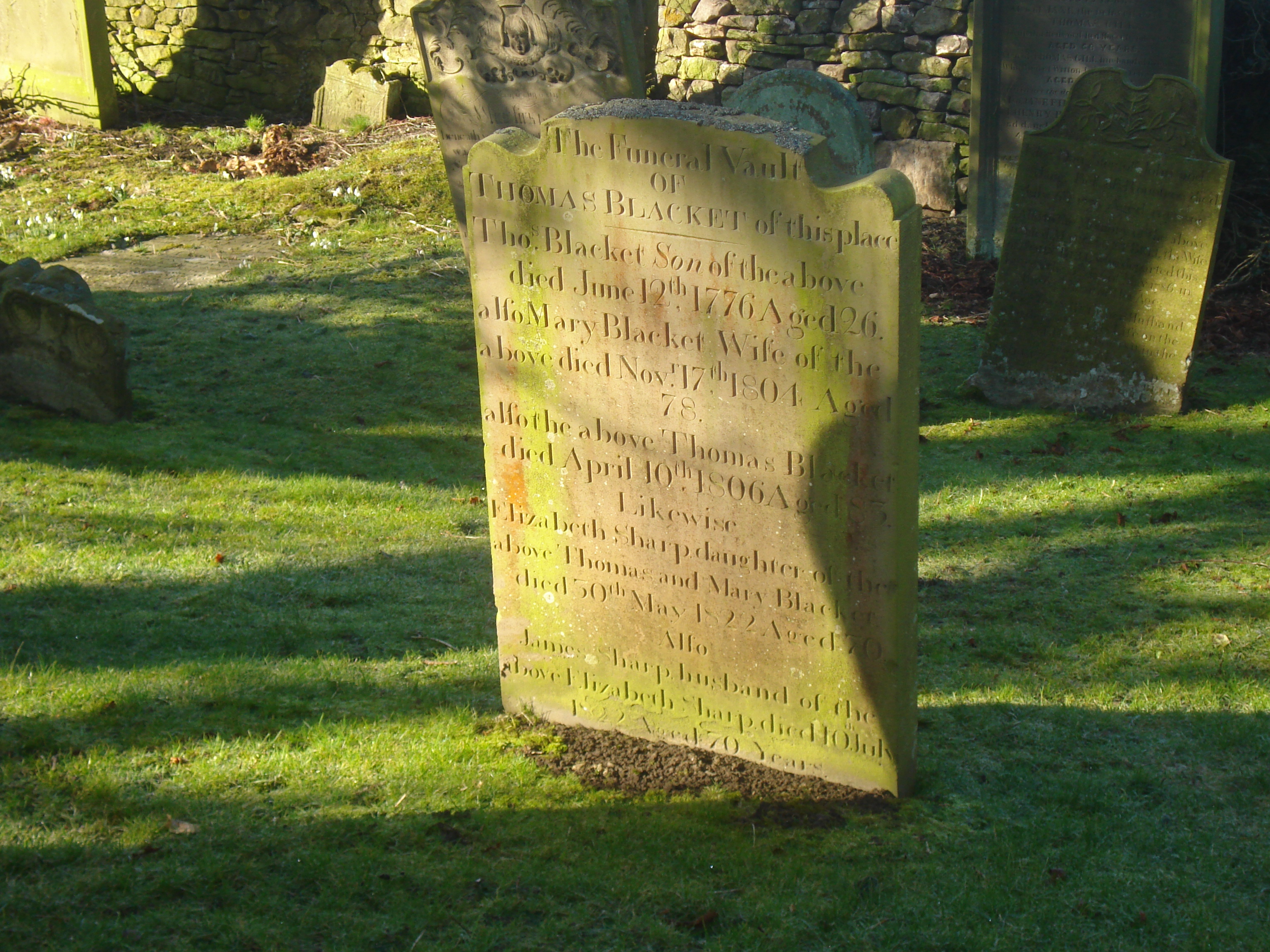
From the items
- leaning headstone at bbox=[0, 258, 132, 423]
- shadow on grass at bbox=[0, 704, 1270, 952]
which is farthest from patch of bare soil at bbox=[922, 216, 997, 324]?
shadow on grass at bbox=[0, 704, 1270, 952]

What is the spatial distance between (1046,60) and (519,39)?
4.68 m

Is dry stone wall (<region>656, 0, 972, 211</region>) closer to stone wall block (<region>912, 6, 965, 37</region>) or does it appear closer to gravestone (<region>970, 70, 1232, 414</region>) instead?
stone wall block (<region>912, 6, 965, 37</region>)

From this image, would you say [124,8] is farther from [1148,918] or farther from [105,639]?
[1148,918]

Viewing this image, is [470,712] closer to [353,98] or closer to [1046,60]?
[1046,60]

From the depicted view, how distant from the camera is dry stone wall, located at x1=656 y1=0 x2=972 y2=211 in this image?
1116cm

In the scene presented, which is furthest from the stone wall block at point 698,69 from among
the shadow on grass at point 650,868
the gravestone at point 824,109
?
the shadow on grass at point 650,868

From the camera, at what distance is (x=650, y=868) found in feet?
11.2

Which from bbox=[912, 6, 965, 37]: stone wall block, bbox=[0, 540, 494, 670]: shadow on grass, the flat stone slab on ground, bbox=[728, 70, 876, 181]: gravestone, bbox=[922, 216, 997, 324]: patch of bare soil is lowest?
bbox=[0, 540, 494, 670]: shadow on grass

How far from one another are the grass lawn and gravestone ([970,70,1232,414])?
312 mm

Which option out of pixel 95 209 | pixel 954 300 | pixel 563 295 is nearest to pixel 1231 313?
pixel 954 300

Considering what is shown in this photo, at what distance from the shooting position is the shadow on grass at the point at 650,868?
3096 mm

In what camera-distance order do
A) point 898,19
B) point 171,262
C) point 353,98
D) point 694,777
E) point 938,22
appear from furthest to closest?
point 353,98 < point 898,19 < point 938,22 < point 171,262 < point 694,777

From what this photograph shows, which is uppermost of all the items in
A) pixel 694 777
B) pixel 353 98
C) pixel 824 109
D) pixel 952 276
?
pixel 353 98

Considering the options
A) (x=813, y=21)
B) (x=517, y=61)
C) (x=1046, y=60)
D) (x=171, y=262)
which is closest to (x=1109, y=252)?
(x=1046, y=60)
